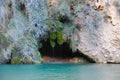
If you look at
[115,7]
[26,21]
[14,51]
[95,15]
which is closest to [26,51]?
[14,51]

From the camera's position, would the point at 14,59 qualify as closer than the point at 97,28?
Yes

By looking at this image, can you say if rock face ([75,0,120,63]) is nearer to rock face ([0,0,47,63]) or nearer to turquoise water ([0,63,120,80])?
rock face ([0,0,47,63])

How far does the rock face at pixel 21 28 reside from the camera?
68.2 ft

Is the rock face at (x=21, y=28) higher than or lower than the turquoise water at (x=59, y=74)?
higher

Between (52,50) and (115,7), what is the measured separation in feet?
16.0

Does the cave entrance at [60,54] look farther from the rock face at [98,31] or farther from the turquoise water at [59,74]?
the turquoise water at [59,74]

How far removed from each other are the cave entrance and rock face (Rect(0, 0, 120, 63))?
21.4 inches

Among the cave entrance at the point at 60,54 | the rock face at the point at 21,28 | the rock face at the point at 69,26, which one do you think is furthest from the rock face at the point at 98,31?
the rock face at the point at 21,28

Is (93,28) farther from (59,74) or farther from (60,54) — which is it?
(59,74)

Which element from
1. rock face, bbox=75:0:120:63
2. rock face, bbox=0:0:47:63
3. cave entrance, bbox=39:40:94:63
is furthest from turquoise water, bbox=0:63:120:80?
cave entrance, bbox=39:40:94:63

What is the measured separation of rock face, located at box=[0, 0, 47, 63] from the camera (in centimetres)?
2080

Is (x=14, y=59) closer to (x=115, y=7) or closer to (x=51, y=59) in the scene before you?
(x=51, y=59)

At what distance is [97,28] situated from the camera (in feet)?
75.0

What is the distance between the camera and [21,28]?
70.8 feet
